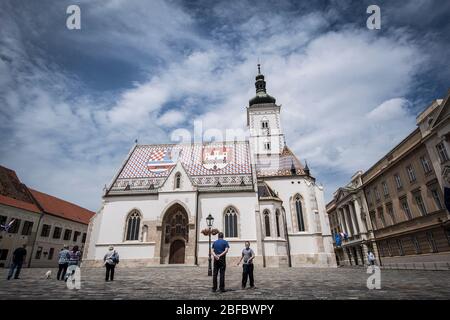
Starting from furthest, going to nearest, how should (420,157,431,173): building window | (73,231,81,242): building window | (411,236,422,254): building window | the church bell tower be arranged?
the church bell tower < (73,231,81,242): building window < (411,236,422,254): building window < (420,157,431,173): building window

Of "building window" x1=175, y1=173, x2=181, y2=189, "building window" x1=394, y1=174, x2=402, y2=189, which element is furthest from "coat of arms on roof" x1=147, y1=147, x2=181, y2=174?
"building window" x1=394, y1=174, x2=402, y2=189

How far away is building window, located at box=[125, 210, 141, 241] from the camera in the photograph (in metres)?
27.9

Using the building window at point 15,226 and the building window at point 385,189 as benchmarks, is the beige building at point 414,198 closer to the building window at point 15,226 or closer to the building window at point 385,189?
the building window at point 385,189

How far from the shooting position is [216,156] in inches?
1346

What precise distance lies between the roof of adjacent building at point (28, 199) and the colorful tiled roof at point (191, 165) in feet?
39.6

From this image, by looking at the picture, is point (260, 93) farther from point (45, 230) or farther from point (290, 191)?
point (45, 230)

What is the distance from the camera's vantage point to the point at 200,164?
33.5 metres

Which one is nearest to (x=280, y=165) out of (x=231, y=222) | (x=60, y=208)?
(x=231, y=222)

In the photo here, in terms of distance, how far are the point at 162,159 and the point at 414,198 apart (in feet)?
98.7

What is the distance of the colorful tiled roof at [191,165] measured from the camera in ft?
101

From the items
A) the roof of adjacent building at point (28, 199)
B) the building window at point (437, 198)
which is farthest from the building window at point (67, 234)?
the building window at point (437, 198)

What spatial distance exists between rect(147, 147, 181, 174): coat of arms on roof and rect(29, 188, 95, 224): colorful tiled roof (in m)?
16.6

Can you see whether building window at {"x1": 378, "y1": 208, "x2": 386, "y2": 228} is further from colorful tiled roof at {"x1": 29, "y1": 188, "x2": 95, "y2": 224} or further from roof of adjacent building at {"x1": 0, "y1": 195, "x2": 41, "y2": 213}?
roof of adjacent building at {"x1": 0, "y1": 195, "x2": 41, "y2": 213}

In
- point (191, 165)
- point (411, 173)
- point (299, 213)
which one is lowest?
point (299, 213)
